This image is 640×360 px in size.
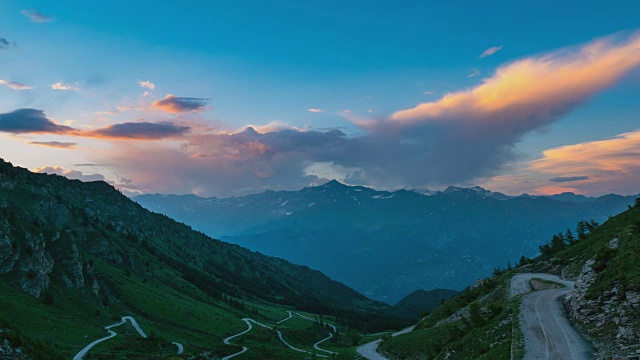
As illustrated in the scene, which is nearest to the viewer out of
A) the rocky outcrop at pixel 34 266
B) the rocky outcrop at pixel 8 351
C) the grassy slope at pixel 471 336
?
the grassy slope at pixel 471 336

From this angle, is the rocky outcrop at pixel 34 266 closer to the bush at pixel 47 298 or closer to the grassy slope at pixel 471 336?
the bush at pixel 47 298

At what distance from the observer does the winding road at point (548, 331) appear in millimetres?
34781

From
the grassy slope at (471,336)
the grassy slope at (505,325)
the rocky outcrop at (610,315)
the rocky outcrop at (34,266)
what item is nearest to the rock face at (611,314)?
the rocky outcrop at (610,315)

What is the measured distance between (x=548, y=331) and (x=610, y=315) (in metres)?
6.11

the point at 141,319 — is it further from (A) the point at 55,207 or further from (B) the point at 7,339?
(A) the point at 55,207

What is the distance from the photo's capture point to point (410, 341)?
272 feet

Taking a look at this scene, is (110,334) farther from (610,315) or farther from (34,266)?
(610,315)

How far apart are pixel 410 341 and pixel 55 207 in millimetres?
198224

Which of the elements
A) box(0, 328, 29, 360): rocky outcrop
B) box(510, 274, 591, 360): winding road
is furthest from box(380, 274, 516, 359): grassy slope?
box(0, 328, 29, 360): rocky outcrop

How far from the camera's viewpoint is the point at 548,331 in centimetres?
4078

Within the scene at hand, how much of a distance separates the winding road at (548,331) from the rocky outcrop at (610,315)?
5.16ft

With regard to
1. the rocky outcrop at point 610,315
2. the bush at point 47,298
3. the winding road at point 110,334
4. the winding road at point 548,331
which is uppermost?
the rocky outcrop at point 610,315

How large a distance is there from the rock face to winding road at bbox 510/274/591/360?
1.67 meters

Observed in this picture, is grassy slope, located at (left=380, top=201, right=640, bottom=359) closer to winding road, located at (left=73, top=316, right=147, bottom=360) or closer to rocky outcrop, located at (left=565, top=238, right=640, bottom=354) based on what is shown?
rocky outcrop, located at (left=565, top=238, right=640, bottom=354)
